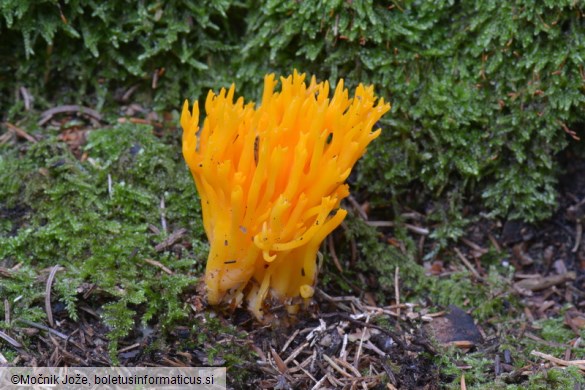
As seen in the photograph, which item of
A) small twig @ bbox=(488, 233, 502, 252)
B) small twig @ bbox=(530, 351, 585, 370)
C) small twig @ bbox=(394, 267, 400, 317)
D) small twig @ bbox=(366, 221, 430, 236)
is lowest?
small twig @ bbox=(394, 267, 400, 317)

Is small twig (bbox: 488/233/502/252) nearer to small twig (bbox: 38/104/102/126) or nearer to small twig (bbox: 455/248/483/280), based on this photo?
small twig (bbox: 455/248/483/280)

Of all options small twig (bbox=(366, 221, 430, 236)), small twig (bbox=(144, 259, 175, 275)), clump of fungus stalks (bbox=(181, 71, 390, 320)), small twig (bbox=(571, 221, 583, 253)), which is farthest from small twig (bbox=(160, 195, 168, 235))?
small twig (bbox=(571, 221, 583, 253))

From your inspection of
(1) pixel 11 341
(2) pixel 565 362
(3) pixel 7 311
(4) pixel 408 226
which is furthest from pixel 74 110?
(2) pixel 565 362

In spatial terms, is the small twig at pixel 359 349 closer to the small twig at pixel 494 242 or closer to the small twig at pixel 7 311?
the small twig at pixel 494 242

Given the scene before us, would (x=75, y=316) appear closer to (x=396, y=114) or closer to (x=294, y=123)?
(x=294, y=123)

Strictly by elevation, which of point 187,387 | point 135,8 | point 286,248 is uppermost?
point 135,8

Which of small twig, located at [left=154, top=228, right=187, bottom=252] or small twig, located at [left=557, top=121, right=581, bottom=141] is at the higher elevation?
small twig, located at [left=557, top=121, right=581, bottom=141]

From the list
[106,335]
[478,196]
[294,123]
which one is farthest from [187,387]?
[478,196]

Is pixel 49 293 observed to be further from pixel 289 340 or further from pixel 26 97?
pixel 26 97
